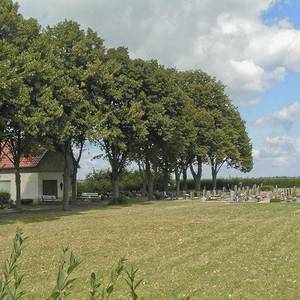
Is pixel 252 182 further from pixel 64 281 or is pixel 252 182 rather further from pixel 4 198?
pixel 64 281

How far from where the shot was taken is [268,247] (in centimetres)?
1681

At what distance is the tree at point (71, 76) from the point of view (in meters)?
34.4

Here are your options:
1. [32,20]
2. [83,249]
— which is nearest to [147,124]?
[32,20]

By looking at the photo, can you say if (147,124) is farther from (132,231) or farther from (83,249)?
(83,249)

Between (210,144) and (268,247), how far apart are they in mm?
48175

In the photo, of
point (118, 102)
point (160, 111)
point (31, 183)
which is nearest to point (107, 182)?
point (31, 183)

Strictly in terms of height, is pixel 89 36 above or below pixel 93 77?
above

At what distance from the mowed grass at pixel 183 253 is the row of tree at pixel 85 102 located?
666 cm

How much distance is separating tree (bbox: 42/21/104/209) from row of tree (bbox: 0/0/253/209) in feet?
0.20

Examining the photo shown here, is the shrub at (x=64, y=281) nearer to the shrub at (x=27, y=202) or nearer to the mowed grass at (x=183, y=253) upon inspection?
the mowed grass at (x=183, y=253)

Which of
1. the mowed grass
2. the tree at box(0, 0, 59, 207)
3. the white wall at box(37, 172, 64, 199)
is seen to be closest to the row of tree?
the tree at box(0, 0, 59, 207)

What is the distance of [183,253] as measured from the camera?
16031 millimetres

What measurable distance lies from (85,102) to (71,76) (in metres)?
2.14

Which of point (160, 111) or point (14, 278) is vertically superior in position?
point (160, 111)
